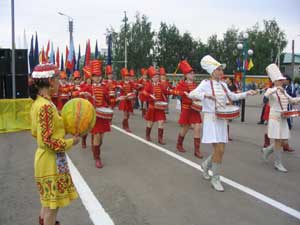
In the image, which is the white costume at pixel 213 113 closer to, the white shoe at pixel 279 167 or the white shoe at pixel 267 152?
the white shoe at pixel 279 167

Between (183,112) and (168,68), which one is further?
(168,68)

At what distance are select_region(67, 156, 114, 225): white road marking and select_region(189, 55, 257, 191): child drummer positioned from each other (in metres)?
1.91

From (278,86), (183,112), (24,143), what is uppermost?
(278,86)

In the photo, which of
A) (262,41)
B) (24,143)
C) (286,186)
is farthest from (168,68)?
(286,186)

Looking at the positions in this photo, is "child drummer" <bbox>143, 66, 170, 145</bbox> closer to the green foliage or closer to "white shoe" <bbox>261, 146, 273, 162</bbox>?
"white shoe" <bbox>261, 146, 273, 162</bbox>

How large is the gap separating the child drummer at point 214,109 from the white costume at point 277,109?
4.83 ft

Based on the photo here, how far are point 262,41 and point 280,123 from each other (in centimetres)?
8356

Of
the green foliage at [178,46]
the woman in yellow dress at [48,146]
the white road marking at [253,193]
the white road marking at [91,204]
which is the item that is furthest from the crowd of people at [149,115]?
the green foliage at [178,46]

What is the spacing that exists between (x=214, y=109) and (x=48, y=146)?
11.7ft

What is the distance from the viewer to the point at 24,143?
1170cm

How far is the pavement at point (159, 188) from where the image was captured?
5238 mm

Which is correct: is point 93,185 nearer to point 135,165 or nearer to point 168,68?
point 135,165

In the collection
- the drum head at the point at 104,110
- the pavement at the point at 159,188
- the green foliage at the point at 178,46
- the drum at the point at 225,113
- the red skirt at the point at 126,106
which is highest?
the green foliage at the point at 178,46

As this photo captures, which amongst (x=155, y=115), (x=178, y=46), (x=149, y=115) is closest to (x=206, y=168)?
(x=155, y=115)
